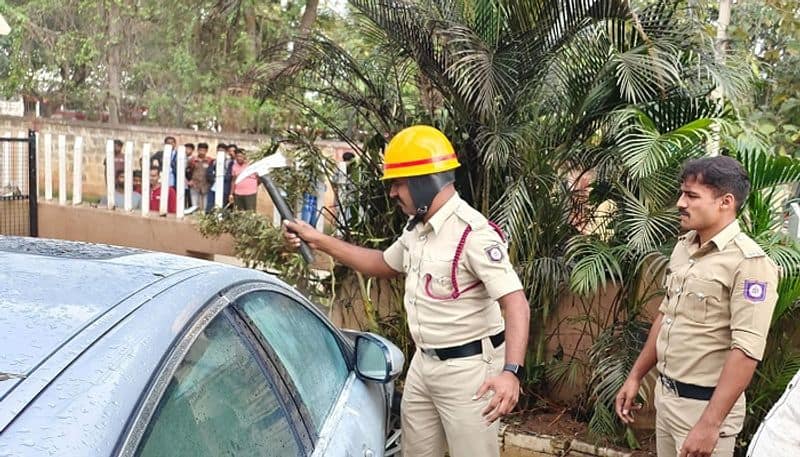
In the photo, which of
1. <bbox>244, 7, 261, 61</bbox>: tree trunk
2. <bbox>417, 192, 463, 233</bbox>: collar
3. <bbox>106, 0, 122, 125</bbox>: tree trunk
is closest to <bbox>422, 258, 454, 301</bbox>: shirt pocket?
<bbox>417, 192, 463, 233</bbox>: collar

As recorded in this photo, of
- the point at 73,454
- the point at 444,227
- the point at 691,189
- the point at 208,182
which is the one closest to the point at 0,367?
the point at 73,454

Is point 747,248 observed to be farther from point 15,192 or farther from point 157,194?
point 15,192

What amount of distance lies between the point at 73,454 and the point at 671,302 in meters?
Result: 2.09

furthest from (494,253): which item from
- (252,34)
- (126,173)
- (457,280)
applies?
(252,34)

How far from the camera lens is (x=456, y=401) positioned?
279 centimetres

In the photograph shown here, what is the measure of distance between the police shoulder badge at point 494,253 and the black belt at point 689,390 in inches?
28.4

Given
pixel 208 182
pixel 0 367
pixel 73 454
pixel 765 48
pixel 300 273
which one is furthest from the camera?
→ pixel 765 48

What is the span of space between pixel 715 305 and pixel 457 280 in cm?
88

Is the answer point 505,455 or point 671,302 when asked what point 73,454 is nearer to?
point 671,302

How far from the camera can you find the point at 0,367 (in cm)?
126

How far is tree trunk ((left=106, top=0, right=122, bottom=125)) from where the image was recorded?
17.1m

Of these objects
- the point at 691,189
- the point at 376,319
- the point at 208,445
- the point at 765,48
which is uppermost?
the point at 765,48

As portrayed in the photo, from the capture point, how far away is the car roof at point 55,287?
133 centimetres

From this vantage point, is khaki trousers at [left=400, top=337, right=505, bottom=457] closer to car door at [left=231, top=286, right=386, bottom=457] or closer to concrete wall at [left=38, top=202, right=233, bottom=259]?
car door at [left=231, top=286, right=386, bottom=457]
